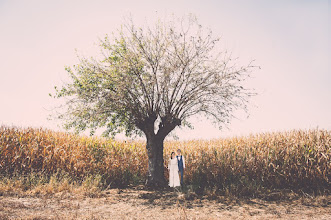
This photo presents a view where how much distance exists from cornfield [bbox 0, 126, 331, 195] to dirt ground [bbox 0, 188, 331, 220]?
1.30 m

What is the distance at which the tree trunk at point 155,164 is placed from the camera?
43.6 feet

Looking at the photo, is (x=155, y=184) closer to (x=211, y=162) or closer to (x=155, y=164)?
(x=155, y=164)

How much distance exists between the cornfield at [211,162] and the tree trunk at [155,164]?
1.91m

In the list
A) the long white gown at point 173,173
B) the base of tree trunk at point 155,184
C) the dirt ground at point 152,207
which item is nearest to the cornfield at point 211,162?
the dirt ground at point 152,207

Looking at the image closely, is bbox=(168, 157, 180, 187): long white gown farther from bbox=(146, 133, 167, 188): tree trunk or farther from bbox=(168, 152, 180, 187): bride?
bbox=(146, 133, 167, 188): tree trunk

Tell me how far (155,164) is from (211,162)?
3.34 m

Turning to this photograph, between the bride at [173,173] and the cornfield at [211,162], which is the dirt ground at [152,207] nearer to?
the bride at [173,173]

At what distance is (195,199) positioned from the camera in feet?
36.6

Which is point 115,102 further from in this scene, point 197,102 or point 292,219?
point 292,219

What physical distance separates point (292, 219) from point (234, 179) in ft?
15.0

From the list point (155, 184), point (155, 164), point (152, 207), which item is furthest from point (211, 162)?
point (152, 207)

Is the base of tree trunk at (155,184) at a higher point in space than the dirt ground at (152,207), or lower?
higher

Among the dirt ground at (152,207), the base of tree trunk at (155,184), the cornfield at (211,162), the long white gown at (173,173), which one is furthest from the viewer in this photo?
the base of tree trunk at (155,184)

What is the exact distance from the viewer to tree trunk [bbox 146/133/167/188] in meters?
13.3
